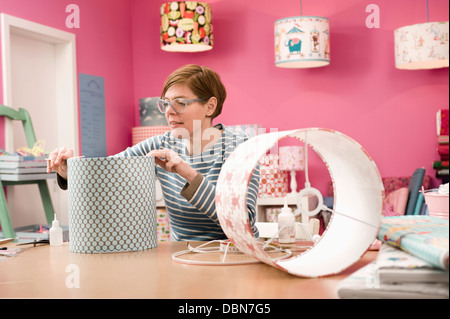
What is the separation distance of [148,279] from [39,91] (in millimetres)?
3416

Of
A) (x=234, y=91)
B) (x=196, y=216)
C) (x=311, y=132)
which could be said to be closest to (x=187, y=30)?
(x=234, y=91)

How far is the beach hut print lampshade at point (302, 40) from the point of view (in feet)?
13.5

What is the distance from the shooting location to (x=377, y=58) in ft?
15.1

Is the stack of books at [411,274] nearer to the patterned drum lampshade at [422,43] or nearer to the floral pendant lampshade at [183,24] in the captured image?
the patterned drum lampshade at [422,43]

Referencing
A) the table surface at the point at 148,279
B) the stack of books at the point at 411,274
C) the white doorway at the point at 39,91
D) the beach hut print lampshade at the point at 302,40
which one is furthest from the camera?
the beach hut print lampshade at the point at 302,40

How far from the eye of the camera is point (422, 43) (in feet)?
12.4

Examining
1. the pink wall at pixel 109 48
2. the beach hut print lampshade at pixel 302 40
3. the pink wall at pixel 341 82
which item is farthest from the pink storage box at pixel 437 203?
the pink wall at pixel 109 48

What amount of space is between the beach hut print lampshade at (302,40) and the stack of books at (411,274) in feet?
10.8

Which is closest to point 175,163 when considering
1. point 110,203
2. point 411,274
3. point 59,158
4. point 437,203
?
point 110,203

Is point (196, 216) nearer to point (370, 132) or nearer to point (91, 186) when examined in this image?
point (91, 186)

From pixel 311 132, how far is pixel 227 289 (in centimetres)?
34

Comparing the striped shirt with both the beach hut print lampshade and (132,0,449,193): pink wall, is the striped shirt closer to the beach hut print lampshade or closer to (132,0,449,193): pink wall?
the beach hut print lampshade

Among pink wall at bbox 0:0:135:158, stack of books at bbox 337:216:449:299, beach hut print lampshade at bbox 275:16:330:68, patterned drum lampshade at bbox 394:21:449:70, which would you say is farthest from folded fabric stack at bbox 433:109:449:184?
stack of books at bbox 337:216:449:299

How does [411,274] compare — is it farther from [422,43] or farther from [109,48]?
[109,48]
